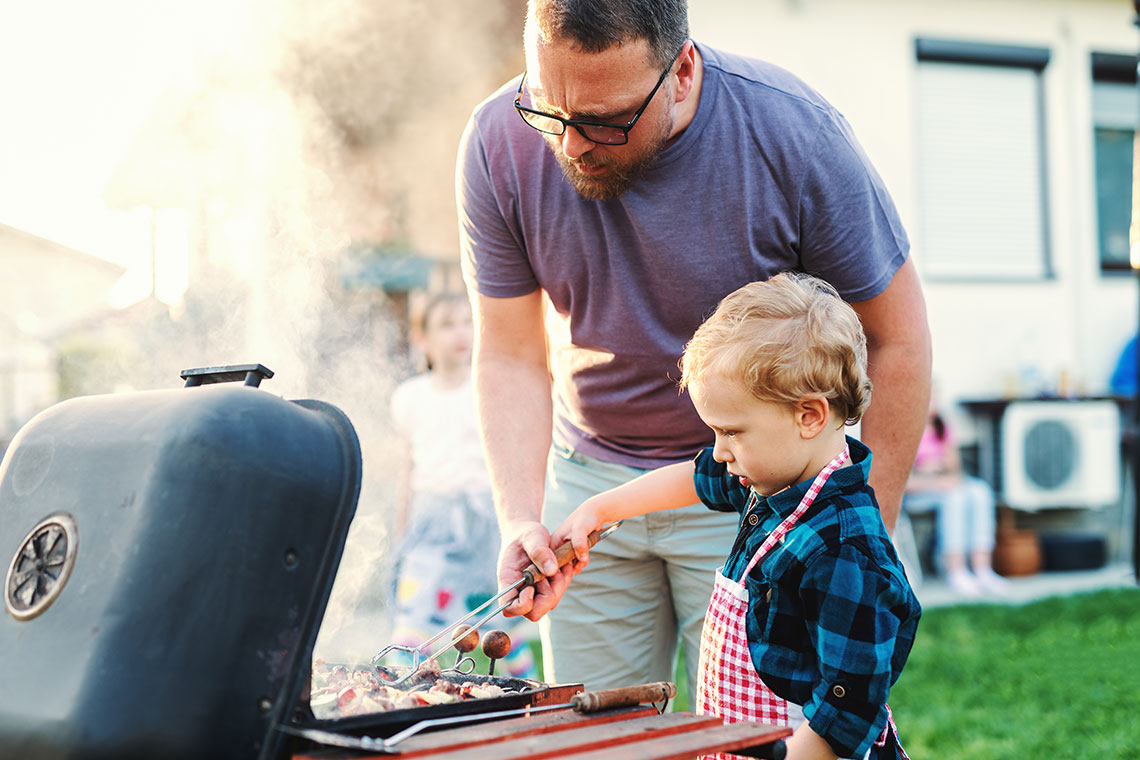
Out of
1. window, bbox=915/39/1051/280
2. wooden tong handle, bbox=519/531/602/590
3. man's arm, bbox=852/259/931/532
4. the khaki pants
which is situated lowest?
the khaki pants

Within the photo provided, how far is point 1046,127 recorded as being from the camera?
307 inches

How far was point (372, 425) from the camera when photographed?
6445 millimetres

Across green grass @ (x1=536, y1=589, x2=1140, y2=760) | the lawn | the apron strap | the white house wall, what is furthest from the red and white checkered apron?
the white house wall

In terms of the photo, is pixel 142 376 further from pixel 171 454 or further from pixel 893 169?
pixel 171 454

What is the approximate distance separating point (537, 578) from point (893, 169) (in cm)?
626

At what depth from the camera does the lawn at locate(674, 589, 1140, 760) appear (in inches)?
140

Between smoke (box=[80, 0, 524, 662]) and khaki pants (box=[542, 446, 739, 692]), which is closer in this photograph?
khaki pants (box=[542, 446, 739, 692])

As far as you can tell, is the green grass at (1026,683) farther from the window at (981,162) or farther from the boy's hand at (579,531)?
the window at (981,162)

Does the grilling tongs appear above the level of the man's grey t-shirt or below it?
below

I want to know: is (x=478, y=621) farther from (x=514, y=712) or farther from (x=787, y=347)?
(x=787, y=347)

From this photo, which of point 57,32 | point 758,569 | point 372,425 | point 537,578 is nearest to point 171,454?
point 537,578

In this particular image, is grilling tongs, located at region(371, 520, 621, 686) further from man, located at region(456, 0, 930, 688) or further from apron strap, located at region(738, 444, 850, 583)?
apron strap, located at region(738, 444, 850, 583)

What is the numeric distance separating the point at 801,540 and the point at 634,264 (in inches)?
27.5

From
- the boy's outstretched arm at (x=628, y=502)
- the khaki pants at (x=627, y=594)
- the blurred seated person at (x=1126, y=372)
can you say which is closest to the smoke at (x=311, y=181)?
the khaki pants at (x=627, y=594)
